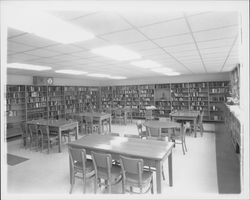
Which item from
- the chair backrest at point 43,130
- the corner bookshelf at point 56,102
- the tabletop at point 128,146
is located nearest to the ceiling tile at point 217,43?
the tabletop at point 128,146

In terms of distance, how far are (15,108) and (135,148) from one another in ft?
20.0

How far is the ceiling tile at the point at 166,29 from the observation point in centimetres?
202

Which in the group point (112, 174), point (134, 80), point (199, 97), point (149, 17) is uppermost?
point (134, 80)

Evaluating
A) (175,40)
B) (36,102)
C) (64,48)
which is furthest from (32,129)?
(175,40)

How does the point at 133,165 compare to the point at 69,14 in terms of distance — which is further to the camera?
the point at 133,165

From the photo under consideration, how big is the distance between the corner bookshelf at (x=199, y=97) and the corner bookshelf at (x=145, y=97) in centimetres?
220

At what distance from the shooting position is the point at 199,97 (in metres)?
8.90

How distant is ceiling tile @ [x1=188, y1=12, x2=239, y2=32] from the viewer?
1.80m

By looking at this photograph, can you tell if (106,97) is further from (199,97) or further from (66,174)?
(66,174)

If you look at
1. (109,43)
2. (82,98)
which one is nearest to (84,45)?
(109,43)

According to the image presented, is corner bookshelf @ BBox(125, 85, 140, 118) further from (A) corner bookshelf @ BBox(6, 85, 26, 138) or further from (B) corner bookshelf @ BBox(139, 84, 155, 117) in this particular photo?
(A) corner bookshelf @ BBox(6, 85, 26, 138)

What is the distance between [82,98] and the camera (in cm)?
967

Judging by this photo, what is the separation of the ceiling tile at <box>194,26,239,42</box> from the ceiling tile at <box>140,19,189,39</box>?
315 mm

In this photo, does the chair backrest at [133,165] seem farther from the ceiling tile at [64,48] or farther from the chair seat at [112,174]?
the ceiling tile at [64,48]
